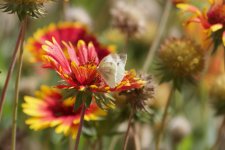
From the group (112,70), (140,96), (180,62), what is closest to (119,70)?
(112,70)

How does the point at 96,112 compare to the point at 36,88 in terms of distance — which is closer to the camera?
the point at 96,112

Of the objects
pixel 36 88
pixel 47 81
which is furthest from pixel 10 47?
pixel 36 88

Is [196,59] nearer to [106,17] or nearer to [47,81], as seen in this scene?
[47,81]

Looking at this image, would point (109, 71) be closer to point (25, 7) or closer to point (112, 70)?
point (112, 70)

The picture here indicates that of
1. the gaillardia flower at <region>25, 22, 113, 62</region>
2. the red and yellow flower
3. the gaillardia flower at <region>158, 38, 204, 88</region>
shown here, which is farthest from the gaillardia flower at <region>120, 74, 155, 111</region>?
the gaillardia flower at <region>25, 22, 113, 62</region>

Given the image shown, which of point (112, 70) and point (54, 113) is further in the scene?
point (54, 113)

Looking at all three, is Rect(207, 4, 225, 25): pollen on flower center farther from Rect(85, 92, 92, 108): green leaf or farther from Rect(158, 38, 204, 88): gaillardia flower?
Rect(85, 92, 92, 108): green leaf
